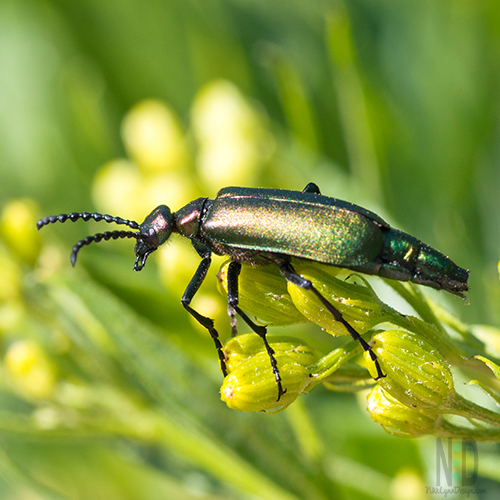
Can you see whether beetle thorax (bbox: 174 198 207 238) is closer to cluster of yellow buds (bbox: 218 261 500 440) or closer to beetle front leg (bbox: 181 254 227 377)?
beetle front leg (bbox: 181 254 227 377)

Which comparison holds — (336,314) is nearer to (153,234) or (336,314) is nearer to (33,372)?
(153,234)

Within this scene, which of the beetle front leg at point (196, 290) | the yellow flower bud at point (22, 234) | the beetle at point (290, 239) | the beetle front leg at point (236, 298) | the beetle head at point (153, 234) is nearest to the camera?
the beetle front leg at point (236, 298)

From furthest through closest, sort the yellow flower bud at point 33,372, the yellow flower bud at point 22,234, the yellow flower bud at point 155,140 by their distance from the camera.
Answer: the yellow flower bud at point 155,140 < the yellow flower bud at point 22,234 < the yellow flower bud at point 33,372

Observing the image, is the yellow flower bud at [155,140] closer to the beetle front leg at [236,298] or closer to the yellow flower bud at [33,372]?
the yellow flower bud at [33,372]

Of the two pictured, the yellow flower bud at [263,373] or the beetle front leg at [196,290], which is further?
the beetle front leg at [196,290]

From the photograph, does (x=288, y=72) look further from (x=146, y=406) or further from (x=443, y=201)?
(x=146, y=406)

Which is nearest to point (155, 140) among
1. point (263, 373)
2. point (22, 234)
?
point (22, 234)

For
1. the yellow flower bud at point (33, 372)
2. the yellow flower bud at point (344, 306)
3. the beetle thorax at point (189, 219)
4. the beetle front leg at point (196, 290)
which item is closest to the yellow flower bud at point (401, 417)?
the yellow flower bud at point (344, 306)
